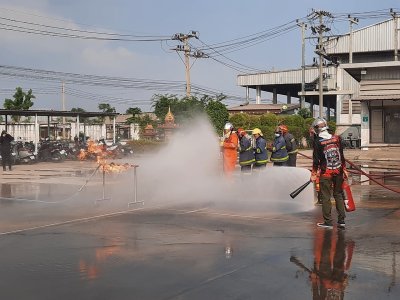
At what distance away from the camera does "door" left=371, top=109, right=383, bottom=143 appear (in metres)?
31.9

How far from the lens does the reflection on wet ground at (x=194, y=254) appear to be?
17.7 feet

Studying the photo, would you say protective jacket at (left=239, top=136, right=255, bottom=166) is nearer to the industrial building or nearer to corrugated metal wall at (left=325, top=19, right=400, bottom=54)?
the industrial building

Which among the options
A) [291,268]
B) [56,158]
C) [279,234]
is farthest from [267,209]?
[56,158]

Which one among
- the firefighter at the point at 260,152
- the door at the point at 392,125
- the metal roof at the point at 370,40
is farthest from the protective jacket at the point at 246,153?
the metal roof at the point at 370,40

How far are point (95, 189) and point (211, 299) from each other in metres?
10.7

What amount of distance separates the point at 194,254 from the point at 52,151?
79.1ft

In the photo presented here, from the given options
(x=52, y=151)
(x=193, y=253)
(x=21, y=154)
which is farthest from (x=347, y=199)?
(x=52, y=151)

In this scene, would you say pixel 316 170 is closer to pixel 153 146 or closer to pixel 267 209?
pixel 267 209

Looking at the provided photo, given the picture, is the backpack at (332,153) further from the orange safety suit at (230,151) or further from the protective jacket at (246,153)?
the orange safety suit at (230,151)

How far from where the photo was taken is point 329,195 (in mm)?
8836

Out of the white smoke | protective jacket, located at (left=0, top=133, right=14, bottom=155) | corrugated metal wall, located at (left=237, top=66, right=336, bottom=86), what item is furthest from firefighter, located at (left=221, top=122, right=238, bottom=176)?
corrugated metal wall, located at (left=237, top=66, right=336, bottom=86)

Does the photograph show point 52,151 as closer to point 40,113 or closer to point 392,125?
point 40,113

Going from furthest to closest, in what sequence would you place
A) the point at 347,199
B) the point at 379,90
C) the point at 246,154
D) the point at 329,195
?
the point at 379,90 → the point at 246,154 → the point at 347,199 → the point at 329,195

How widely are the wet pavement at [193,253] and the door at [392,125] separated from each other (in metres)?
21.5
